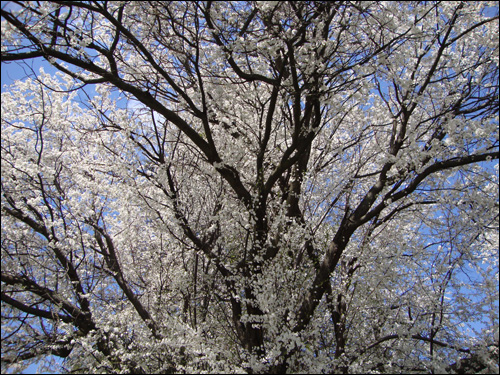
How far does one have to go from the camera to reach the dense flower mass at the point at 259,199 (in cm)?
496

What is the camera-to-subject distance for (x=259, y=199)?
5.86 metres

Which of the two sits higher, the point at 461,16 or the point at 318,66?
the point at 461,16

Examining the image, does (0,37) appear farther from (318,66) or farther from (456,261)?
(456,261)

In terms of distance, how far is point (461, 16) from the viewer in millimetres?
6086

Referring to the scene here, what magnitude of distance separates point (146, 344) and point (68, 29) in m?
4.84

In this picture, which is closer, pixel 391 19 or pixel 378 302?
pixel 391 19

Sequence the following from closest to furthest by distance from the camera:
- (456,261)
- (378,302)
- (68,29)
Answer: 1. (68,29)
2. (456,261)
3. (378,302)

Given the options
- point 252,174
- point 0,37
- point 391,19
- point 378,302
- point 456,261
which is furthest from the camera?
point 252,174

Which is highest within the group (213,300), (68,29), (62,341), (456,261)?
(68,29)

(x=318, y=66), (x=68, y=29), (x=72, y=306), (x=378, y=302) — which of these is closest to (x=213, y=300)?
(x=72, y=306)

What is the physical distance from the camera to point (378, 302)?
646cm

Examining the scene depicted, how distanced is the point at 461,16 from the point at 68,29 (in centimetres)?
628

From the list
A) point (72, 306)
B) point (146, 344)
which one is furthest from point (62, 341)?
point (146, 344)

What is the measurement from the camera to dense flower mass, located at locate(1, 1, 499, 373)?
4.96m
